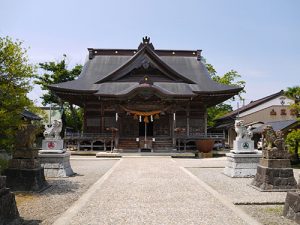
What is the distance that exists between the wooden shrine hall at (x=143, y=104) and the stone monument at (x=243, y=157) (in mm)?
13377

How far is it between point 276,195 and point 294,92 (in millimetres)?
11044

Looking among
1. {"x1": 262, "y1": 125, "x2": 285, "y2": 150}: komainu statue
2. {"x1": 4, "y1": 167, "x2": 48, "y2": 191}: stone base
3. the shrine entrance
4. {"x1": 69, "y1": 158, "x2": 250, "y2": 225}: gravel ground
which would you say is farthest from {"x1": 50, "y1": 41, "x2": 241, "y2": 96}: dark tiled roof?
{"x1": 4, "y1": 167, "x2": 48, "y2": 191}: stone base

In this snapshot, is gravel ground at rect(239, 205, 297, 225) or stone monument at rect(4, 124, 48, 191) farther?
stone monument at rect(4, 124, 48, 191)

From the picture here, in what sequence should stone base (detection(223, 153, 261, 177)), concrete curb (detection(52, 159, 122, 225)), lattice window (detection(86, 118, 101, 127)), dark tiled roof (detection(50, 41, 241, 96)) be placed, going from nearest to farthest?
concrete curb (detection(52, 159, 122, 225))
stone base (detection(223, 153, 261, 177))
dark tiled roof (detection(50, 41, 241, 96))
lattice window (detection(86, 118, 101, 127))

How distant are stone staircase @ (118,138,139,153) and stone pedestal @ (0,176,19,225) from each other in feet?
65.4

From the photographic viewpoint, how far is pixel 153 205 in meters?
7.72

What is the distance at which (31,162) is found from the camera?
9.59 metres

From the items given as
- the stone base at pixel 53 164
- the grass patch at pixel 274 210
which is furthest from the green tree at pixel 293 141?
the stone base at pixel 53 164

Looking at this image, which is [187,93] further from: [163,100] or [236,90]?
[236,90]

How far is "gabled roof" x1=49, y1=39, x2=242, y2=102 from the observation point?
89.8 ft

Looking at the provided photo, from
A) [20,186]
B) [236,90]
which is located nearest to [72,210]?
[20,186]

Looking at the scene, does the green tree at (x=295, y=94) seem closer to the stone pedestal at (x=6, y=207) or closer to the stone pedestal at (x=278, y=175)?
the stone pedestal at (x=278, y=175)

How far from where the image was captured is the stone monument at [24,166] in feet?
30.9

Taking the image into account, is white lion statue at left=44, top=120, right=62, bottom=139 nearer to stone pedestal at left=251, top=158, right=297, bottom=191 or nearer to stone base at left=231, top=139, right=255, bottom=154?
stone base at left=231, top=139, right=255, bottom=154
